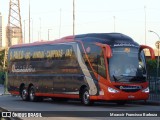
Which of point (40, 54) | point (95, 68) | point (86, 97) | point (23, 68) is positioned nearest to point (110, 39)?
point (95, 68)

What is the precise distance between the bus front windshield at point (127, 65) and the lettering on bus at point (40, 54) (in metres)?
3.12

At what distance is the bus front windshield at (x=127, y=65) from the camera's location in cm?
2511

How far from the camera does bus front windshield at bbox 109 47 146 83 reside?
25109 mm

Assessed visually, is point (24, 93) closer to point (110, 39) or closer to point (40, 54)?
point (40, 54)

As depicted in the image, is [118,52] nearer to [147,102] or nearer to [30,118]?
[147,102]

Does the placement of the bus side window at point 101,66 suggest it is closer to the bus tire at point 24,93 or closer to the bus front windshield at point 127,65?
the bus front windshield at point 127,65

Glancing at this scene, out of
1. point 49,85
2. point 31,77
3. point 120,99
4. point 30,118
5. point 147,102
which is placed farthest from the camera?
point 31,77

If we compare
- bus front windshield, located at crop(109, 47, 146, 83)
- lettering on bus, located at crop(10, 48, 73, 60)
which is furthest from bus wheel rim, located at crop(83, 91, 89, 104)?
lettering on bus, located at crop(10, 48, 73, 60)

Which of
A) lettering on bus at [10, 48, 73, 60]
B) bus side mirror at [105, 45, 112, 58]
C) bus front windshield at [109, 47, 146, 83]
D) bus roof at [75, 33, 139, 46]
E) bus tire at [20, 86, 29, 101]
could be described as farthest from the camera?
bus tire at [20, 86, 29, 101]

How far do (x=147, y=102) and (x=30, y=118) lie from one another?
1138cm

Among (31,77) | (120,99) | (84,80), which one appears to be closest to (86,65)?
(84,80)

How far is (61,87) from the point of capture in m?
28.7

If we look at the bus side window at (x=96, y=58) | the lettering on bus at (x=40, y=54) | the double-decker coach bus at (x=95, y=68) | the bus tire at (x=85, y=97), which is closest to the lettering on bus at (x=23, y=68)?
the lettering on bus at (x=40, y=54)

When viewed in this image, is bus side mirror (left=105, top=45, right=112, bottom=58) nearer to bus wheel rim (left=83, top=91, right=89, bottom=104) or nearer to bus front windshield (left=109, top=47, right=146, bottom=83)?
bus front windshield (left=109, top=47, right=146, bottom=83)
